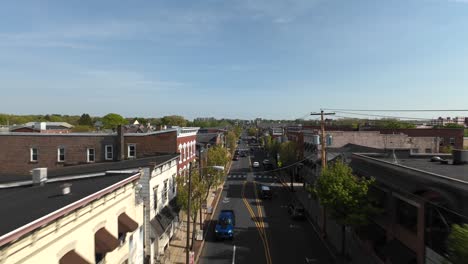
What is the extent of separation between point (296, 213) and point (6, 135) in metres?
33.7

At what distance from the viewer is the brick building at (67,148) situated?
37438 mm

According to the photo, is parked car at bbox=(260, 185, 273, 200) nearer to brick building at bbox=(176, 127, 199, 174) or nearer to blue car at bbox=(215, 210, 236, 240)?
brick building at bbox=(176, 127, 199, 174)

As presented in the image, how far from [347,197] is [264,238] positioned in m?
11.6

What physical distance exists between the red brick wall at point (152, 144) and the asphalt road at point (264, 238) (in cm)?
975

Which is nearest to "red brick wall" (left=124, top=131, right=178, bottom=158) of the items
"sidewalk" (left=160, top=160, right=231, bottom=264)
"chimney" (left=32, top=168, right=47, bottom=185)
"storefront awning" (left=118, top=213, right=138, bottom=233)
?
"sidewalk" (left=160, top=160, right=231, bottom=264)

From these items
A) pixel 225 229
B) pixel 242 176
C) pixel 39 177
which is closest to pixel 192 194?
pixel 225 229

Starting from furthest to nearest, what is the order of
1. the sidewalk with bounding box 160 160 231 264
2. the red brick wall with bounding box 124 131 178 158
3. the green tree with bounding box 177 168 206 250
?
the red brick wall with bounding box 124 131 178 158 → the green tree with bounding box 177 168 206 250 → the sidewalk with bounding box 160 160 231 264

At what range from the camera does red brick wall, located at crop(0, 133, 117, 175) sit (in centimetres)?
3750

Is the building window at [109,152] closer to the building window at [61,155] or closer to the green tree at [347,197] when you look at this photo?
the building window at [61,155]

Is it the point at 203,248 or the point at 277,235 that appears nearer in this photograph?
the point at 203,248

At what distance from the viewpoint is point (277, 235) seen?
1310 inches

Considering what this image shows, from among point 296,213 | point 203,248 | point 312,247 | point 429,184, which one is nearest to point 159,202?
point 203,248

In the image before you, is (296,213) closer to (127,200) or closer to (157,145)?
(157,145)

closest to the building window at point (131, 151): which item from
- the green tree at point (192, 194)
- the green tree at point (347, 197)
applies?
the green tree at point (192, 194)
